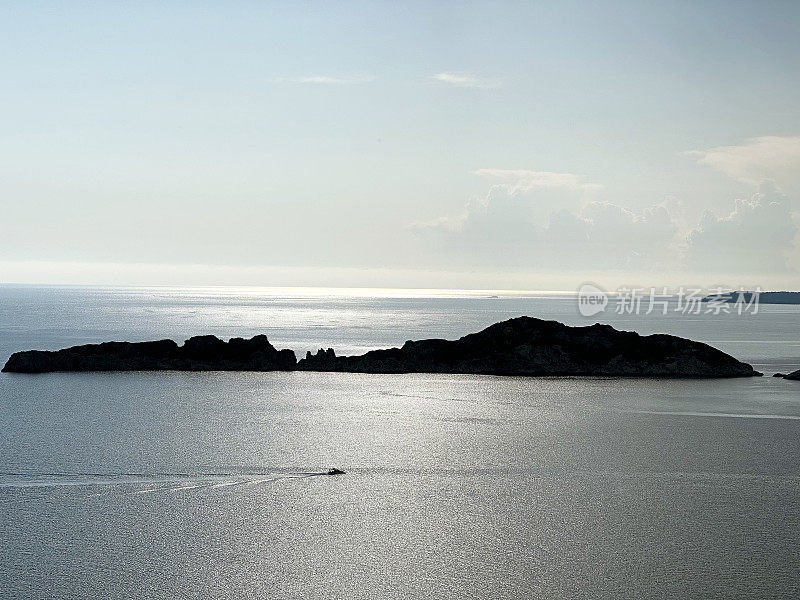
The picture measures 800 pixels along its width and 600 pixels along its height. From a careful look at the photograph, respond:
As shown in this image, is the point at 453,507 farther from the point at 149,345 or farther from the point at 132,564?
the point at 149,345

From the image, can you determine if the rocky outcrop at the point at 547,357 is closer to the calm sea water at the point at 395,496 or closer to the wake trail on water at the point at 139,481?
the calm sea water at the point at 395,496

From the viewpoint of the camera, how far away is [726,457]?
28.2 m

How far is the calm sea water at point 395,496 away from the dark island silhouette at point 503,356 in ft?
37.6

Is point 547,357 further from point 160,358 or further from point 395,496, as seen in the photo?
point 395,496

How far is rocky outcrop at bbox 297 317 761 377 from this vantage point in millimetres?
56688

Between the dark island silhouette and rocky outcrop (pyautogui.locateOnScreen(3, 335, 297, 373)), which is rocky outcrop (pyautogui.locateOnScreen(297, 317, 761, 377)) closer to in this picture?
the dark island silhouette

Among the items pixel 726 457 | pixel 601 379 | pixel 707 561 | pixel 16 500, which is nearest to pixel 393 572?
pixel 707 561

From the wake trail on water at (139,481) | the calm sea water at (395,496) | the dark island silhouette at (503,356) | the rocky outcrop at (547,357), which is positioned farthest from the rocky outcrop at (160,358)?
the wake trail on water at (139,481)

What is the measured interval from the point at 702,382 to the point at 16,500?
4301cm

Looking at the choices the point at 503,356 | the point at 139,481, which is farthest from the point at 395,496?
the point at 503,356

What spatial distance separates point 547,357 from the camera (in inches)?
2239

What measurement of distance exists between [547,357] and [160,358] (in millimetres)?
25732

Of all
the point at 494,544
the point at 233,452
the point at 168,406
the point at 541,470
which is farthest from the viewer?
the point at 168,406

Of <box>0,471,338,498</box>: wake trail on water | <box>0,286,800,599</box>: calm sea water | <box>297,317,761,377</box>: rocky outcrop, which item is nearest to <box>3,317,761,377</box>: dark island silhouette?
<box>297,317,761,377</box>: rocky outcrop
